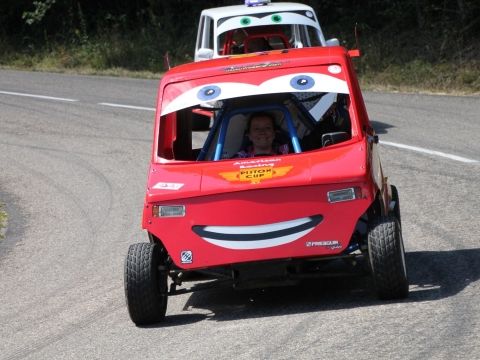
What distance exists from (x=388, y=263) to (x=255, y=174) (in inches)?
42.7

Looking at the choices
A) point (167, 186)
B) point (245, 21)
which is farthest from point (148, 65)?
point (167, 186)

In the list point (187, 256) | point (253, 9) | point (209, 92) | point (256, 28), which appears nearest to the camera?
point (187, 256)

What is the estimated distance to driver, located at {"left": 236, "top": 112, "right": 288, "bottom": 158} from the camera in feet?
28.5

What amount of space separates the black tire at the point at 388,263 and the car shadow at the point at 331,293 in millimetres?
91

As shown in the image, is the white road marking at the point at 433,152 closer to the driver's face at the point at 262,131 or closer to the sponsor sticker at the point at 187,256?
the driver's face at the point at 262,131

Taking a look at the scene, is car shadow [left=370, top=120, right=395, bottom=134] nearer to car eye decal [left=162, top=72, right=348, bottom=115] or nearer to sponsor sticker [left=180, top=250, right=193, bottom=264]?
car eye decal [left=162, top=72, right=348, bottom=115]

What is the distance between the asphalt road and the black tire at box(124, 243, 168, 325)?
11 centimetres

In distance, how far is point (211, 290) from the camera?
896 cm

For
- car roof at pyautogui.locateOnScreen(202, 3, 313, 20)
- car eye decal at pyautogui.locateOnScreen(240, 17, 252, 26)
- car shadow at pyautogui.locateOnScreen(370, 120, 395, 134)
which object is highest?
car roof at pyautogui.locateOnScreen(202, 3, 313, 20)

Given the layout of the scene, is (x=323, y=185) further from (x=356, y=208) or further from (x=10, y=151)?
(x=10, y=151)

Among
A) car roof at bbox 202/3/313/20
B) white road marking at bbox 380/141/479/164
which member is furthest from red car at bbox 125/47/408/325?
car roof at bbox 202/3/313/20

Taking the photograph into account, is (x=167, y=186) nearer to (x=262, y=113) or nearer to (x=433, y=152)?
(x=262, y=113)

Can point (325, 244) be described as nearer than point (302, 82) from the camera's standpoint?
Yes

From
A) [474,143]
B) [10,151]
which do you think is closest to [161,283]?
[474,143]
